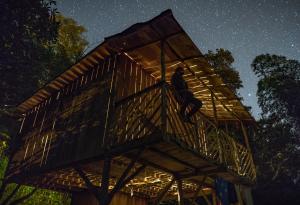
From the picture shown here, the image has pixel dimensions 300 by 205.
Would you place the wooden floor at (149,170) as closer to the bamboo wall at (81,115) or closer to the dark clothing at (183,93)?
the bamboo wall at (81,115)

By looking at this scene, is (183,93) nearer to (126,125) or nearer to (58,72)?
(126,125)

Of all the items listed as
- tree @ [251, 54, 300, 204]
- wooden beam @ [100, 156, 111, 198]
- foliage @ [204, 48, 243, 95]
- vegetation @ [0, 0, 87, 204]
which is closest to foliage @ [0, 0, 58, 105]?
vegetation @ [0, 0, 87, 204]

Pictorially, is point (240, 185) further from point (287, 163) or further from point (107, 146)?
point (287, 163)

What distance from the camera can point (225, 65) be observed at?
23.8 metres

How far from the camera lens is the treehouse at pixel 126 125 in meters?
7.23

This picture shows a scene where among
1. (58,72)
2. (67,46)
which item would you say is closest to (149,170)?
(58,72)

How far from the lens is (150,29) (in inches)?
290

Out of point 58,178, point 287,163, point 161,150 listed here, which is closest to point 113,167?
point 161,150

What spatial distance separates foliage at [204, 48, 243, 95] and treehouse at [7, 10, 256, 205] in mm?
10017

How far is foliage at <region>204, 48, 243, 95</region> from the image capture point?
22719mm

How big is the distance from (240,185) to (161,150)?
19.5ft

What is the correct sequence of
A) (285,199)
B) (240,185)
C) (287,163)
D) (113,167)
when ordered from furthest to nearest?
(287,163)
(285,199)
(240,185)
(113,167)

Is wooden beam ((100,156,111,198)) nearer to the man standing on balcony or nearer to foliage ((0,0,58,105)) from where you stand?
the man standing on balcony

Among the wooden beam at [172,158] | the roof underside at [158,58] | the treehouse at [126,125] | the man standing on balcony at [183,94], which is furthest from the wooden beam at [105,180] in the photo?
the roof underside at [158,58]
